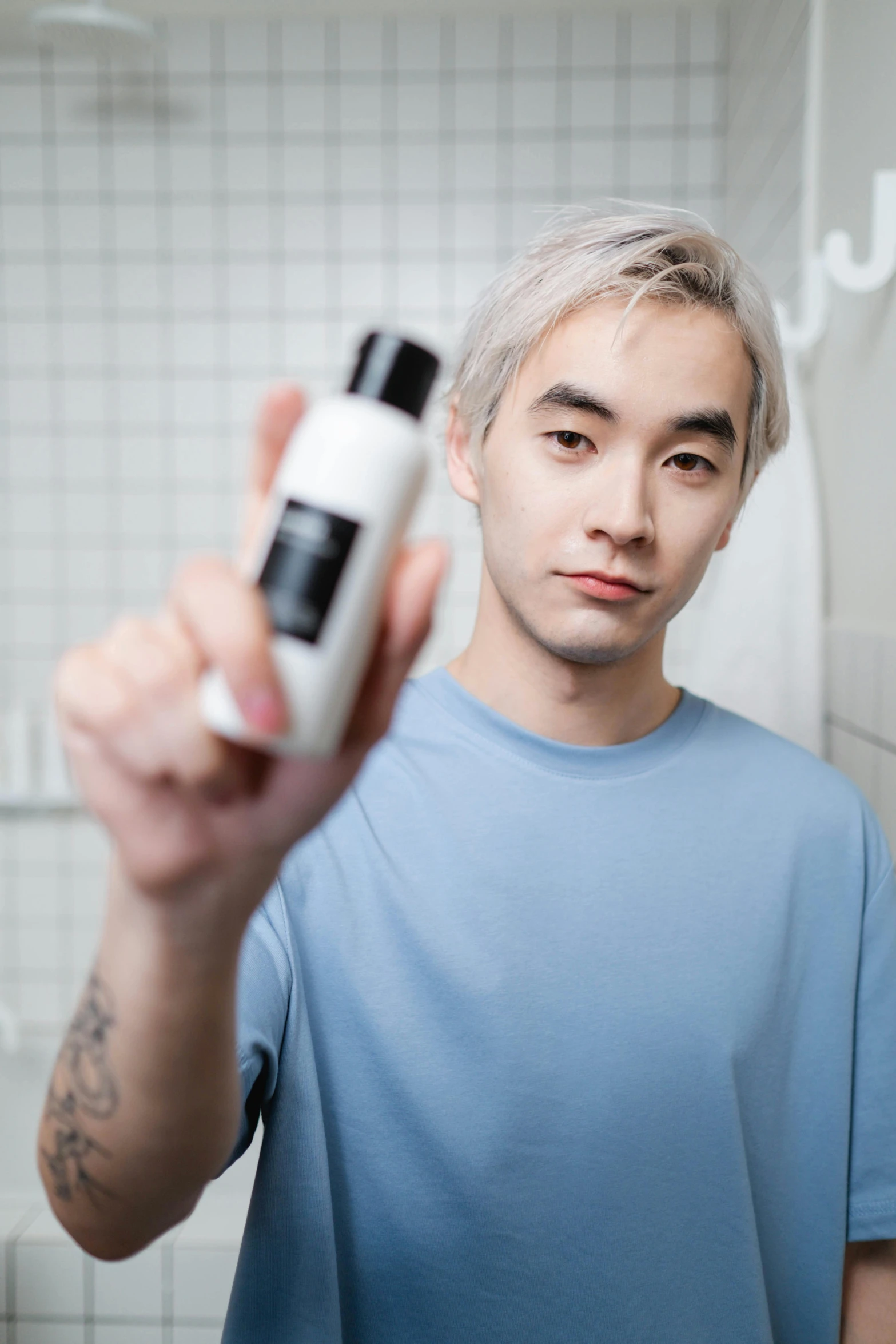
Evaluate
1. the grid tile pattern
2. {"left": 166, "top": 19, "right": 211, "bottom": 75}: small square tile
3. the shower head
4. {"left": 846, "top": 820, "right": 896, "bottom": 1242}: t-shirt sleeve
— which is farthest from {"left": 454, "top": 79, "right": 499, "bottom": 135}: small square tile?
{"left": 846, "top": 820, "right": 896, "bottom": 1242}: t-shirt sleeve

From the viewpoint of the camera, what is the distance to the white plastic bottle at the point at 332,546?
340 millimetres

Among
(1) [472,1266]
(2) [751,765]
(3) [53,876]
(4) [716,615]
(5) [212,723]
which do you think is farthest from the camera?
(3) [53,876]

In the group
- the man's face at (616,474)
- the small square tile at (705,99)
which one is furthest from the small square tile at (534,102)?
the man's face at (616,474)

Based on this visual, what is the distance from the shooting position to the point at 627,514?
28.7 inches

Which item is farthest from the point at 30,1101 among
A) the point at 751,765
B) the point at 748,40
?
the point at 748,40

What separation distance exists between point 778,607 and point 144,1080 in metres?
1.03

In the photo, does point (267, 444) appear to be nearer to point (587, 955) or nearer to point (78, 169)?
point (587, 955)

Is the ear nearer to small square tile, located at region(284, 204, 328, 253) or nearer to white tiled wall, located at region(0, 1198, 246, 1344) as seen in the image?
white tiled wall, located at region(0, 1198, 246, 1344)

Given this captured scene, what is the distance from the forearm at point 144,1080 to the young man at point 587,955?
0.14 meters

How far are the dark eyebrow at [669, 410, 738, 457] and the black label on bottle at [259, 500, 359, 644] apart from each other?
0.48 meters

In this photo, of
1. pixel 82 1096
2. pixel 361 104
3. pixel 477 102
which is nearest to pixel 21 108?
pixel 361 104

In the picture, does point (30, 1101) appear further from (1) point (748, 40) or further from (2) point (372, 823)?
(1) point (748, 40)

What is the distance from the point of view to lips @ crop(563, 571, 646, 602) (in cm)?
75

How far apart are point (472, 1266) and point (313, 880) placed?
0.93 feet
